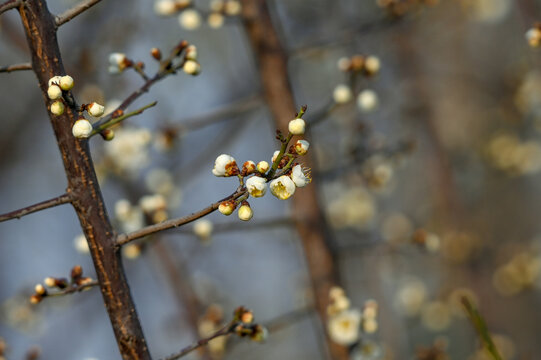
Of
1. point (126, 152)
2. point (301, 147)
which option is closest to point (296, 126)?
point (301, 147)

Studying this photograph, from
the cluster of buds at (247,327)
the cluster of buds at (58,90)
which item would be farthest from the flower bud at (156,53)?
the cluster of buds at (247,327)

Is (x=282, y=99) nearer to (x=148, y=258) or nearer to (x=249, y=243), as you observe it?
(x=148, y=258)

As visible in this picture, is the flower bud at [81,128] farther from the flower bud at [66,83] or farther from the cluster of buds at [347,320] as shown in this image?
the cluster of buds at [347,320]

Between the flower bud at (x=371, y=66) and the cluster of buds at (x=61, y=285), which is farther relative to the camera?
the flower bud at (x=371, y=66)

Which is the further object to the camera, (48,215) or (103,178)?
(48,215)

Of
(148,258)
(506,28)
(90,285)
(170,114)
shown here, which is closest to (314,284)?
(90,285)
